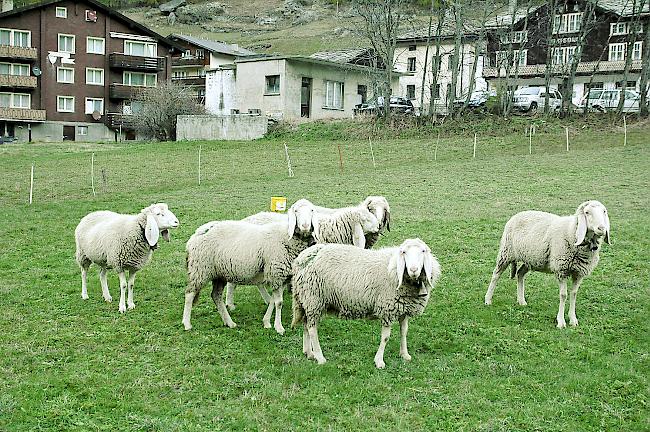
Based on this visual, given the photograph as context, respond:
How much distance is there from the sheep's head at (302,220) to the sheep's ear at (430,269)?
1.87 metres

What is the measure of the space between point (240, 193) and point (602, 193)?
35.2 ft

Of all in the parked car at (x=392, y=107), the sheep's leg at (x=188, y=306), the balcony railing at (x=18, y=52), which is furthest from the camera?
the balcony railing at (x=18, y=52)

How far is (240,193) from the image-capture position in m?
21.9

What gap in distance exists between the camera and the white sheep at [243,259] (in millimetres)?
9266

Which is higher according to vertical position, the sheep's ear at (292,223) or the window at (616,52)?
the window at (616,52)

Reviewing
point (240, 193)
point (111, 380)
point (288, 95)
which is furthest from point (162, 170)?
point (111, 380)

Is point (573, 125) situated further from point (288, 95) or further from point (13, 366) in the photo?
point (13, 366)

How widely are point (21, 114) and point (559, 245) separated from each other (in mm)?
49950

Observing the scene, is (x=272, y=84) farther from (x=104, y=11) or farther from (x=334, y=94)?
(x=104, y=11)

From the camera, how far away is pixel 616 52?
58.1 m

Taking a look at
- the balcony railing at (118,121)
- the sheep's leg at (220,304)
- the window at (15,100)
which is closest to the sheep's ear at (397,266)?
the sheep's leg at (220,304)

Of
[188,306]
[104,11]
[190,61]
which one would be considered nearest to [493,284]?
[188,306]

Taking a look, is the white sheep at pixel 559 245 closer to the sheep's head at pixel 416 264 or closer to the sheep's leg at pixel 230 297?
the sheep's head at pixel 416 264

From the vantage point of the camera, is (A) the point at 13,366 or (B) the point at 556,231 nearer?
(A) the point at 13,366
